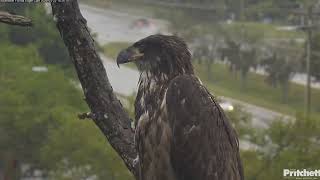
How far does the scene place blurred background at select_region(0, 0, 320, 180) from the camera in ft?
38.7

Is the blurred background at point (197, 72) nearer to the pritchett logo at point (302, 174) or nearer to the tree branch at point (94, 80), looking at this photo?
the pritchett logo at point (302, 174)

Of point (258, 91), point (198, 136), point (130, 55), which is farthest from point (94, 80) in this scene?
point (258, 91)

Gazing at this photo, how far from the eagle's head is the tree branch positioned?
0.20 m

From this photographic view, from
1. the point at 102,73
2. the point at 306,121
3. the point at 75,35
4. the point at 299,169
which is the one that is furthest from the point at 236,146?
the point at 306,121

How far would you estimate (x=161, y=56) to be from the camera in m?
2.93

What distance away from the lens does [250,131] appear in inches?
513

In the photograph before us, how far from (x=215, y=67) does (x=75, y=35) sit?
2288 cm

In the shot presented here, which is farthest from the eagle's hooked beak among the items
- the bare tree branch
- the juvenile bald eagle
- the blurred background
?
the blurred background

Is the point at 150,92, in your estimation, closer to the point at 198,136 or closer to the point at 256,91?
the point at 198,136

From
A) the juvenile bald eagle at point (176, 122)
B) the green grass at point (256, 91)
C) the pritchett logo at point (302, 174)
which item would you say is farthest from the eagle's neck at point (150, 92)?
the green grass at point (256, 91)

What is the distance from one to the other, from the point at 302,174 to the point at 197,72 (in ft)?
25.0

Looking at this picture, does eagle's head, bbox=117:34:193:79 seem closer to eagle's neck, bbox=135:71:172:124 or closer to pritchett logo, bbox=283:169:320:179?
eagle's neck, bbox=135:71:172:124

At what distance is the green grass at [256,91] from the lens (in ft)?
70.5

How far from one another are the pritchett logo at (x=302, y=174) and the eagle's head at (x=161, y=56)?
26.3 ft
